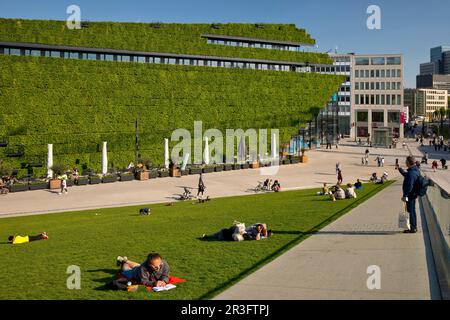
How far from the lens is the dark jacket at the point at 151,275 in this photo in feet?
32.9

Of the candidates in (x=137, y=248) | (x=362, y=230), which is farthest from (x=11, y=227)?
(x=362, y=230)

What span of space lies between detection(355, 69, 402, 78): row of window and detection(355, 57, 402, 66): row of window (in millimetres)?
1800

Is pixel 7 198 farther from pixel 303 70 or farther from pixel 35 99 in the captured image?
pixel 303 70

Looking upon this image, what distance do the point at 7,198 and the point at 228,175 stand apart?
2022 centimetres

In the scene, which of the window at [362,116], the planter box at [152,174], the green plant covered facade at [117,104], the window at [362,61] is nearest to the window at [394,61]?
the window at [362,61]

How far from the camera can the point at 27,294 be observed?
9.73 metres

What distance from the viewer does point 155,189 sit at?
116 ft

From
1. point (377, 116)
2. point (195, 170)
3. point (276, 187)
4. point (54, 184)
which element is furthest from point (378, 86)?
point (54, 184)

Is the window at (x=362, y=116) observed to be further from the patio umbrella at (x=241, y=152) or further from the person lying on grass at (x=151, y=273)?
the person lying on grass at (x=151, y=273)

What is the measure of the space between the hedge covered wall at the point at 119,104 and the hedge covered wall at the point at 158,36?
2518 millimetres

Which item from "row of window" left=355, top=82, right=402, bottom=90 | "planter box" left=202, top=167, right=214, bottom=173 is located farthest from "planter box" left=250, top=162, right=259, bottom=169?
"row of window" left=355, top=82, right=402, bottom=90

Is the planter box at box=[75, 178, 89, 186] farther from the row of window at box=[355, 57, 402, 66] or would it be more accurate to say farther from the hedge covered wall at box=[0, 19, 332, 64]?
the row of window at box=[355, 57, 402, 66]

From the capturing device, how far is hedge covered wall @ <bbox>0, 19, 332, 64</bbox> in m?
44.2

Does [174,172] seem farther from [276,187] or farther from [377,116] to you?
[377,116]
